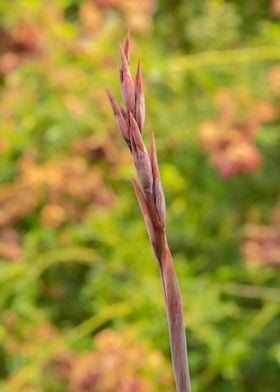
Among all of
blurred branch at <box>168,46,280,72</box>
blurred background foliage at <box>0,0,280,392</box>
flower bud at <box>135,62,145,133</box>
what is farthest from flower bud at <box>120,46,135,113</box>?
blurred branch at <box>168,46,280,72</box>

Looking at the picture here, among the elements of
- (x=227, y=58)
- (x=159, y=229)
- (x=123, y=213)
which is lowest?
(x=123, y=213)

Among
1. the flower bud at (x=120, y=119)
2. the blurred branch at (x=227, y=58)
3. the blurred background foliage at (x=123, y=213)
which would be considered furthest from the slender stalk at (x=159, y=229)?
the blurred branch at (x=227, y=58)

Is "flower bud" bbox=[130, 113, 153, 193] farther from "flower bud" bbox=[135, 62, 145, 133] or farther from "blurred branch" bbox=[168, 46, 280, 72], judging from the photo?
"blurred branch" bbox=[168, 46, 280, 72]

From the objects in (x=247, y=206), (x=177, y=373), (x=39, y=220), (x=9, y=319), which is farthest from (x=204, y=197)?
(x=177, y=373)

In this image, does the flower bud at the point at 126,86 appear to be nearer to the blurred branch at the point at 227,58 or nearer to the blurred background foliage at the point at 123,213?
the blurred background foliage at the point at 123,213

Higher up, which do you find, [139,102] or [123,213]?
[139,102]

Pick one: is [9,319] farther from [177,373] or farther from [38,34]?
[177,373]

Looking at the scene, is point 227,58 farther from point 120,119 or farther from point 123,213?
point 120,119

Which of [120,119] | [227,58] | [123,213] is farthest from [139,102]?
[227,58]
